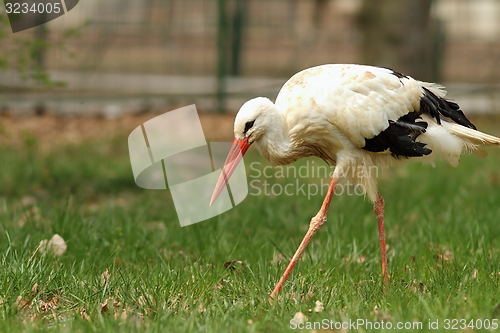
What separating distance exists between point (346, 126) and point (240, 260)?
3.89ft

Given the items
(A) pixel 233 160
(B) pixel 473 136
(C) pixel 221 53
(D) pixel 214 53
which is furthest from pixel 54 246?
(D) pixel 214 53

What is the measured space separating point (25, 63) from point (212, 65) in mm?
5633

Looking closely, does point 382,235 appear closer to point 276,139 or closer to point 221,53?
point 276,139

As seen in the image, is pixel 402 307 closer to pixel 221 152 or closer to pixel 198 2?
pixel 221 152

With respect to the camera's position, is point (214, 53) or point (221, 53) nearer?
point (221, 53)

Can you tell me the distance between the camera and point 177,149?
7672 millimetres

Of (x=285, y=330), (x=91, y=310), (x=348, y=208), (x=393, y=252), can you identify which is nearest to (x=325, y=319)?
(x=285, y=330)

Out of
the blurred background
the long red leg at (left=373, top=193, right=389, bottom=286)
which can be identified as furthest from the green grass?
the blurred background

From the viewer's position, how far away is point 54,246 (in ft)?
14.0

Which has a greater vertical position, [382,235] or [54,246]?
[382,235]

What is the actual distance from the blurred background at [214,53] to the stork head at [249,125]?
219 inches

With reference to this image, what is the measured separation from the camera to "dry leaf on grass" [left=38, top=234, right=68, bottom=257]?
4.14 metres

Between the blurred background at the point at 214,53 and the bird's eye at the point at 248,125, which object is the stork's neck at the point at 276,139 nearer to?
the bird's eye at the point at 248,125

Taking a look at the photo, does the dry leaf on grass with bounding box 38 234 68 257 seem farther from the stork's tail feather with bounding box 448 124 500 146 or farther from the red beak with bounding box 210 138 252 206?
the stork's tail feather with bounding box 448 124 500 146
